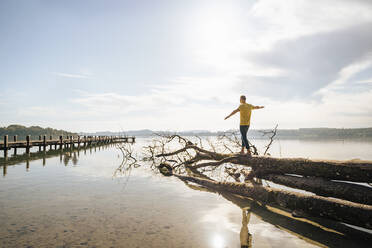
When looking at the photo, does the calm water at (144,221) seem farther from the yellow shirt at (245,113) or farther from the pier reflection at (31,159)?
the pier reflection at (31,159)

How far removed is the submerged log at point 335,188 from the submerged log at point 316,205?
0.46 m

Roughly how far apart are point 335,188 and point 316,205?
799 mm

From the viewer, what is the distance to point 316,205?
183 inches

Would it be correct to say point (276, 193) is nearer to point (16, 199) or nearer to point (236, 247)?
point (236, 247)

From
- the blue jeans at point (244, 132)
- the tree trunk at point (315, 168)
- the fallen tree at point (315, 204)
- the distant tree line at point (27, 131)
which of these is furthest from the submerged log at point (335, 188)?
the distant tree line at point (27, 131)

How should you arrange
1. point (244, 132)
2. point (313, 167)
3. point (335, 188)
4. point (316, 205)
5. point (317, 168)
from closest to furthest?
1. point (316, 205)
2. point (335, 188)
3. point (317, 168)
4. point (313, 167)
5. point (244, 132)

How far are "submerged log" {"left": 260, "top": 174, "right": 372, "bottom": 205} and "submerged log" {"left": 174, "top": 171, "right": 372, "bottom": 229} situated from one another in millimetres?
459

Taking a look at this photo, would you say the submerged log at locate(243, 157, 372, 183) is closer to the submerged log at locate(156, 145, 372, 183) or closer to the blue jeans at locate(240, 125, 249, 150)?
the submerged log at locate(156, 145, 372, 183)

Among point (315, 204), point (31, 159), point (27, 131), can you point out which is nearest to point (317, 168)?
point (315, 204)

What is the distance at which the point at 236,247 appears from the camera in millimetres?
3566

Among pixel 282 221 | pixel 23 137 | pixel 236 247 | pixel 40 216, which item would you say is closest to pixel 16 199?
pixel 40 216

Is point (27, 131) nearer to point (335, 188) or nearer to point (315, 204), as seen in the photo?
point (315, 204)

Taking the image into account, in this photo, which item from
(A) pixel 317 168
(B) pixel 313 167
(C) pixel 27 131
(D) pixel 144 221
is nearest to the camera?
(D) pixel 144 221

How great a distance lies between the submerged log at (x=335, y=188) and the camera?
457 centimetres
